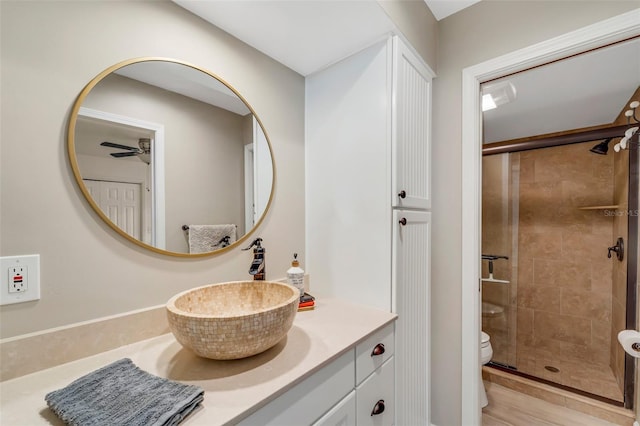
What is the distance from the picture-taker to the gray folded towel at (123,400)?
51cm

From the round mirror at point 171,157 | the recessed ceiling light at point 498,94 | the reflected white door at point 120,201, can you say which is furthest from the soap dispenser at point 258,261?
the recessed ceiling light at point 498,94

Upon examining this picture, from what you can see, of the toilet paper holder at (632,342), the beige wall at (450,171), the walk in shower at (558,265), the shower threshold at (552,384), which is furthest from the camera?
the walk in shower at (558,265)

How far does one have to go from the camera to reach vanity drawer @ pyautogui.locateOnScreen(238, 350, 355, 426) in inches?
25.2

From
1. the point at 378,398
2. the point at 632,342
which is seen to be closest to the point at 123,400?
the point at 378,398

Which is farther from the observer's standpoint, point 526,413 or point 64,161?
point 526,413

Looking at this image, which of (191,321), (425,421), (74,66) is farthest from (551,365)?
(74,66)

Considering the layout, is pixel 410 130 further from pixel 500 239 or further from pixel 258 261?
pixel 500 239

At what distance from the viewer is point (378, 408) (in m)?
1.05

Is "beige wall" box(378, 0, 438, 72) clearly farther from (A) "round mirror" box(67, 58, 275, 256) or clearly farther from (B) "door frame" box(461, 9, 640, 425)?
(A) "round mirror" box(67, 58, 275, 256)

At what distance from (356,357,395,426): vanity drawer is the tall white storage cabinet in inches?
2.4

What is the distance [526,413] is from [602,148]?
2033 millimetres

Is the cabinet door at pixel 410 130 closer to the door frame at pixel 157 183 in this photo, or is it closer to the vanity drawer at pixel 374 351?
the vanity drawer at pixel 374 351

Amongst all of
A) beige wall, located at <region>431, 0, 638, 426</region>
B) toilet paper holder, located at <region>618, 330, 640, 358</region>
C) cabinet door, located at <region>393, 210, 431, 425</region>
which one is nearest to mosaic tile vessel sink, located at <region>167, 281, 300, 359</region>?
cabinet door, located at <region>393, 210, 431, 425</region>

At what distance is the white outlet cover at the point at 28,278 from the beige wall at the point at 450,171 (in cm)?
165
